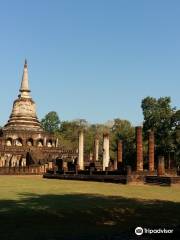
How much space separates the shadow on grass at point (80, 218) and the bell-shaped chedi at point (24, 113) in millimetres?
46835

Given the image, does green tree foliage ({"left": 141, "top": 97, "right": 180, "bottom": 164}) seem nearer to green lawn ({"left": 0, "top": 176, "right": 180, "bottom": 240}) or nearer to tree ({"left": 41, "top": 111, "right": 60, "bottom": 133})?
green lawn ({"left": 0, "top": 176, "right": 180, "bottom": 240})

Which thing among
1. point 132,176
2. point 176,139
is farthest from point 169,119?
point 132,176

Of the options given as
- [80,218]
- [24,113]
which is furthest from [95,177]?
A: [24,113]

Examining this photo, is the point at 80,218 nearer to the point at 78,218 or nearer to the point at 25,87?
the point at 78,218

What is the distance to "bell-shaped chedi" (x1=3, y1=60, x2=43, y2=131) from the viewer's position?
59.9 metres

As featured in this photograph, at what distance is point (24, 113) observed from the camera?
60969mm

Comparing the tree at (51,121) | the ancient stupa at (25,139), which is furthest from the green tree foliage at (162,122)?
the tree at (51,121)

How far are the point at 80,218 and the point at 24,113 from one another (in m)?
51.8

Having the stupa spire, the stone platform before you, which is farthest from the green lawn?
the stupa spire

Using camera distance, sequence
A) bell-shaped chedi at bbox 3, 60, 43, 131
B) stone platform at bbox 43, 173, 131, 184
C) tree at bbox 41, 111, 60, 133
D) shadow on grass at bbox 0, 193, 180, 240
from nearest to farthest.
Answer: shadow on grass at bbox 0, 193, 180, 240 < stone platform at bbox 43, 173, 131, 184 < bell-shaped chedi at bbox 3, 60, 43, 131 < tree at bbox 41, 111, 60, 133

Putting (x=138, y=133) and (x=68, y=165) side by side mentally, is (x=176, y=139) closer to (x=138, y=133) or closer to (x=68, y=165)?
(x=68, y=165)

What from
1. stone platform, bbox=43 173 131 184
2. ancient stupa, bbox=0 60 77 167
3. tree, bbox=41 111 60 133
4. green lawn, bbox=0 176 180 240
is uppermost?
tree, bbox=41 111 60 133

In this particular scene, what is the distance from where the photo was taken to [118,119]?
8669cm

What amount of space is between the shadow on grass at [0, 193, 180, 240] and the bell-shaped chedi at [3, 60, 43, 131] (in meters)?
46.8
